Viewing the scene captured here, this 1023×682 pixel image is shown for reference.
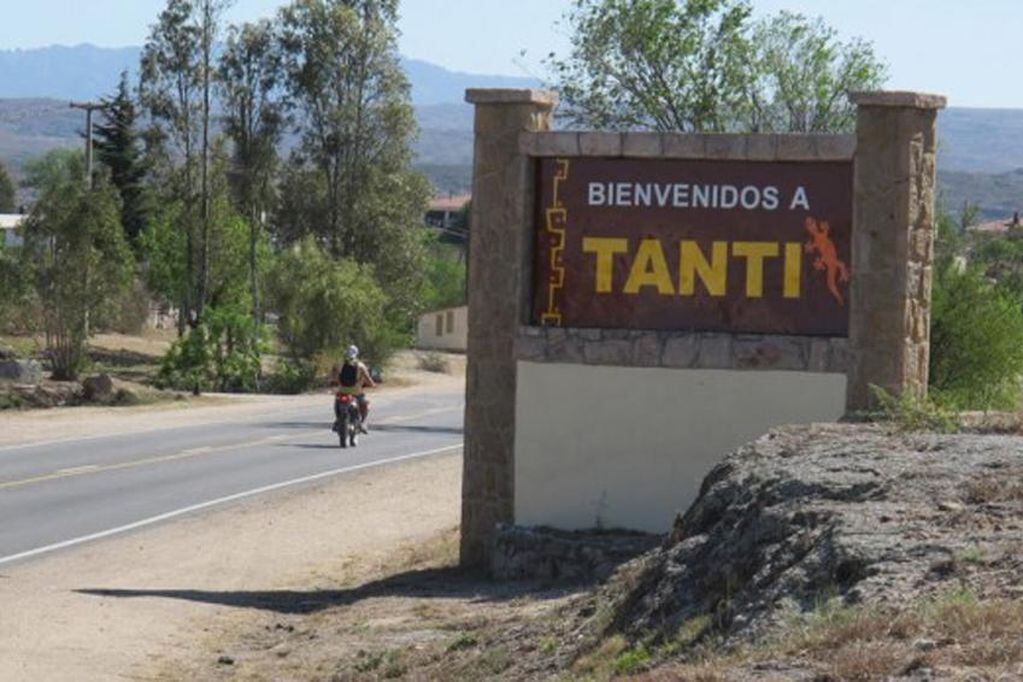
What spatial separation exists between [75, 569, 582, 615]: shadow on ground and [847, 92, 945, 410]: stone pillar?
3.53m

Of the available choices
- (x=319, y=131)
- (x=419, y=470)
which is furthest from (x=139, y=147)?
(x=419, y=470)

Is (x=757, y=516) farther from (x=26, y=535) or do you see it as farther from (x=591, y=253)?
(x=26, y=535)

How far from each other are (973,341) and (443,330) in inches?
2544

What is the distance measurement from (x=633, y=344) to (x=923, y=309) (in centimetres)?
260

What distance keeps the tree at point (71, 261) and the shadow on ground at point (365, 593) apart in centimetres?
3220

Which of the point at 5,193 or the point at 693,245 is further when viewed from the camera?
the point at 5,193

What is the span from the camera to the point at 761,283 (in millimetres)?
19875

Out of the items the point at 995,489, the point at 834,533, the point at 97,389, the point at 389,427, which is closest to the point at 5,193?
the point at 97,389

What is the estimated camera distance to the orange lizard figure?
19672 mm

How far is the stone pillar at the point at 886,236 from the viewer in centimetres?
1931

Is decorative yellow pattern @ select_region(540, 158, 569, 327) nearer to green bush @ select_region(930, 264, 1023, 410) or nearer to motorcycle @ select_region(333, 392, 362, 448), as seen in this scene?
green bush @ select_region(930, 264, 1023, 410)

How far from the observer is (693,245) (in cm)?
1998

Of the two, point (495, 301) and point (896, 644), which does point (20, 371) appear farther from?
point (896, 644)

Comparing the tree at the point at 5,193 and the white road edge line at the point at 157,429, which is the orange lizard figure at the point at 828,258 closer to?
the white road edge line at the point at 157,429
